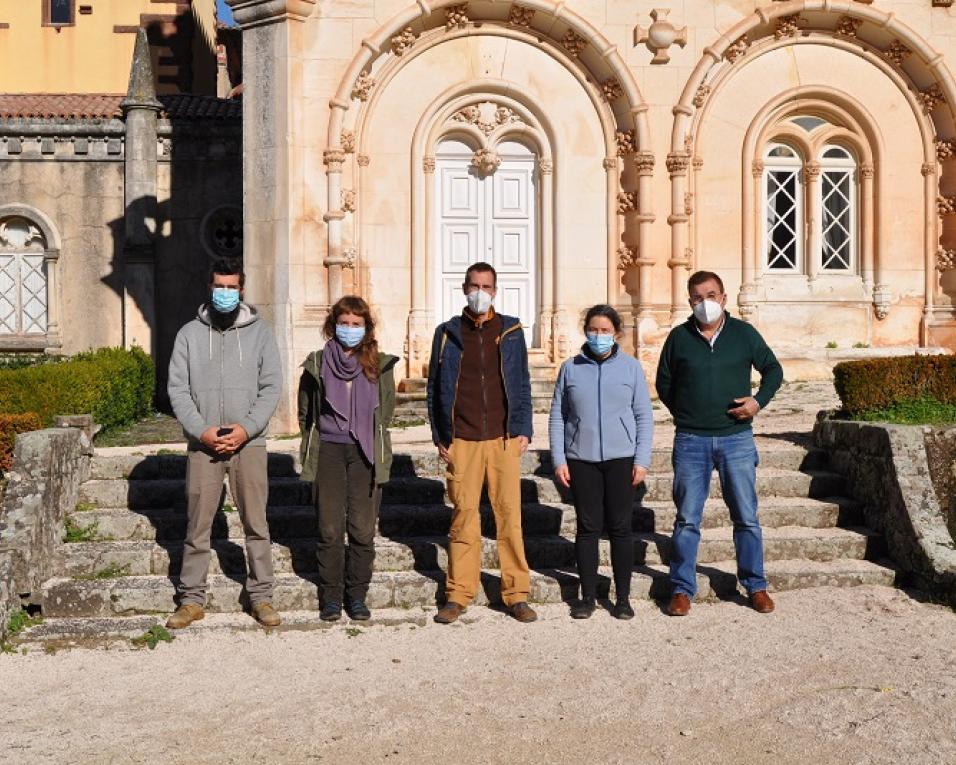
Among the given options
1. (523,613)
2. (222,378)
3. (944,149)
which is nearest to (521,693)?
(523,613)

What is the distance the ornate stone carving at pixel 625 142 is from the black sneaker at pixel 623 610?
799cm

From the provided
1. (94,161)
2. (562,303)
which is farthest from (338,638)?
(94,161)

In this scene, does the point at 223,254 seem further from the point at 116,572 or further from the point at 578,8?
the point at 116,572

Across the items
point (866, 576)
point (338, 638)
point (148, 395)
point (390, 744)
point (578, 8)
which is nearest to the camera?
point (390, 744)

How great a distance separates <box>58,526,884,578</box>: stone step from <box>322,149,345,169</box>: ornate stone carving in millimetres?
6422

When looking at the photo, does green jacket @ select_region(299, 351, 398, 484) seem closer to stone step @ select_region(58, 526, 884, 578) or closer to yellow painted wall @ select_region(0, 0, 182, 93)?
stone step @ select_region(58, 526, 884, 578)

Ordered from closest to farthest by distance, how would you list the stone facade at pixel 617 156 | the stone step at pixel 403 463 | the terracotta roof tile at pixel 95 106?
the stone step at pixel 403 463 → the stone facade at pixel 617 156 → the terracotta roof tile at pixel 95 106

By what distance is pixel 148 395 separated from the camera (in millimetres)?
17078

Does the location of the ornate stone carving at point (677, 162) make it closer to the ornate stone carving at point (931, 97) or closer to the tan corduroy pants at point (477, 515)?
the ornate stone carving at point (931, 97)

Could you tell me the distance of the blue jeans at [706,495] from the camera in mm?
6977

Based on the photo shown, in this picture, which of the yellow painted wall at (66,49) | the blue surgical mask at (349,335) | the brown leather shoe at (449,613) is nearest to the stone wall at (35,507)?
the blue surgical mask at (349,335)

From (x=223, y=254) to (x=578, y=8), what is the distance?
7.82m

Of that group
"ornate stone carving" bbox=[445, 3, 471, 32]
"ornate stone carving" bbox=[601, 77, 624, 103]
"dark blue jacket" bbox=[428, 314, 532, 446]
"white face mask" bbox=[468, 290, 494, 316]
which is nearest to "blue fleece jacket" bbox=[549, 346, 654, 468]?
"dark blue jacket" bbox=[428, 314, 532, 446]

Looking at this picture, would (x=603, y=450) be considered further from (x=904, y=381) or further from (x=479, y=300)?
(x=904, y=381)
